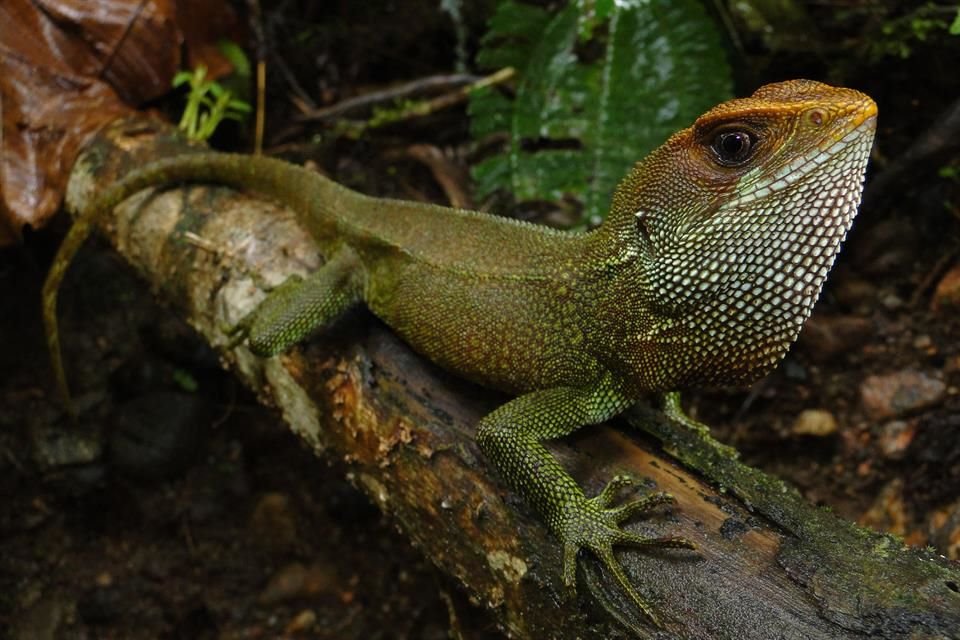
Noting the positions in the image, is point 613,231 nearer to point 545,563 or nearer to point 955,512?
point 545,563

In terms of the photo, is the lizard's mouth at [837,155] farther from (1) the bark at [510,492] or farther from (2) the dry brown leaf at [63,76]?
(2) the dry brown leaf at [63,76]

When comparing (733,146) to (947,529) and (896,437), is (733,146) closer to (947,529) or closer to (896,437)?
(947,529)

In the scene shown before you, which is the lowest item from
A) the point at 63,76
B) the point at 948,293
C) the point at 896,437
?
the point at 896,437

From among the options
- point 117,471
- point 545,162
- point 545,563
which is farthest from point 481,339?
point 117,471

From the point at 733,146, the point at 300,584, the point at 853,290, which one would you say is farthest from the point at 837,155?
the point at 300,584

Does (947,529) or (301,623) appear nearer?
(947,529)

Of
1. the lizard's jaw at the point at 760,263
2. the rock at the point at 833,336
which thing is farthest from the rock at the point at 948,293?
the lizard's jaw at the point at 760,263

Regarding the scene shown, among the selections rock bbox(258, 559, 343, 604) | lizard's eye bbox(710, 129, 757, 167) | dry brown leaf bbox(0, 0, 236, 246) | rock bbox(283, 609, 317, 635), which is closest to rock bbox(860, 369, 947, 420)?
lizard's eye bbox(710, 129, 757, 167)
